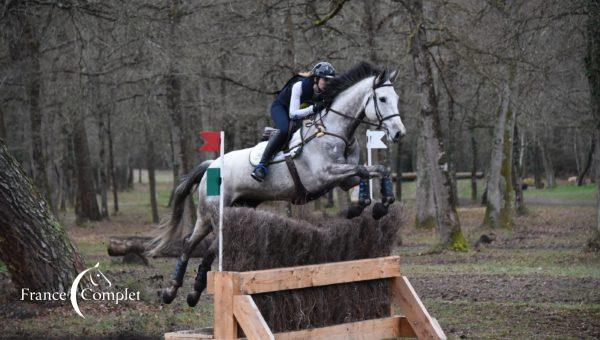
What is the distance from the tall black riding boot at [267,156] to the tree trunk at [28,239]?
361cm

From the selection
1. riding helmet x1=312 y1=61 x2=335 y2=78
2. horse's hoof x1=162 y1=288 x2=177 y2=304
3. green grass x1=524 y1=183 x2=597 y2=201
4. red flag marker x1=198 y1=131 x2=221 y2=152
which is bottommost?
green grass x1=524 y1=183 x2=597 y2=201

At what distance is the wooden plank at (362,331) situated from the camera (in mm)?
8164

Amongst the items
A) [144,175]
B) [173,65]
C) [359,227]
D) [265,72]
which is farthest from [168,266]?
[144,175]

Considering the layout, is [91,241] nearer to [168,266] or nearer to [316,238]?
[168,266]

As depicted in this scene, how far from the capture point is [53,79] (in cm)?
2153

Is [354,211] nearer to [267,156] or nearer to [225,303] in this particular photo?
[267,156]

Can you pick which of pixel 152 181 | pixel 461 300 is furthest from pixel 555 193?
pixel 461 300

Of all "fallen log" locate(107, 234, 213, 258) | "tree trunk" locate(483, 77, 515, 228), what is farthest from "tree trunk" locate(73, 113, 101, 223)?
"tree trunk" locate(483, 77, 515, 228)

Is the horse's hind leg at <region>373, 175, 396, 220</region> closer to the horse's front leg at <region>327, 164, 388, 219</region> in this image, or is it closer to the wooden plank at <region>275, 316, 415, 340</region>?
the horse's front leg at <region>327, 164, 388, 219</region>

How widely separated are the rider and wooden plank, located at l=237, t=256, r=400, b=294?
1621 mm

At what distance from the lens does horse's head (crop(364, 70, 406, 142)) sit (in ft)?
29.3

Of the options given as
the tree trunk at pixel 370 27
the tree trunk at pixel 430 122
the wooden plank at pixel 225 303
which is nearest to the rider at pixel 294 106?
the wooden plank at pixel 225 303

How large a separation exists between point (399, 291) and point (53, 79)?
14809 millimetres

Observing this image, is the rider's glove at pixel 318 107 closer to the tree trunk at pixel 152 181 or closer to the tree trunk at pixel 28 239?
the tree trunk at pixel 28 239
